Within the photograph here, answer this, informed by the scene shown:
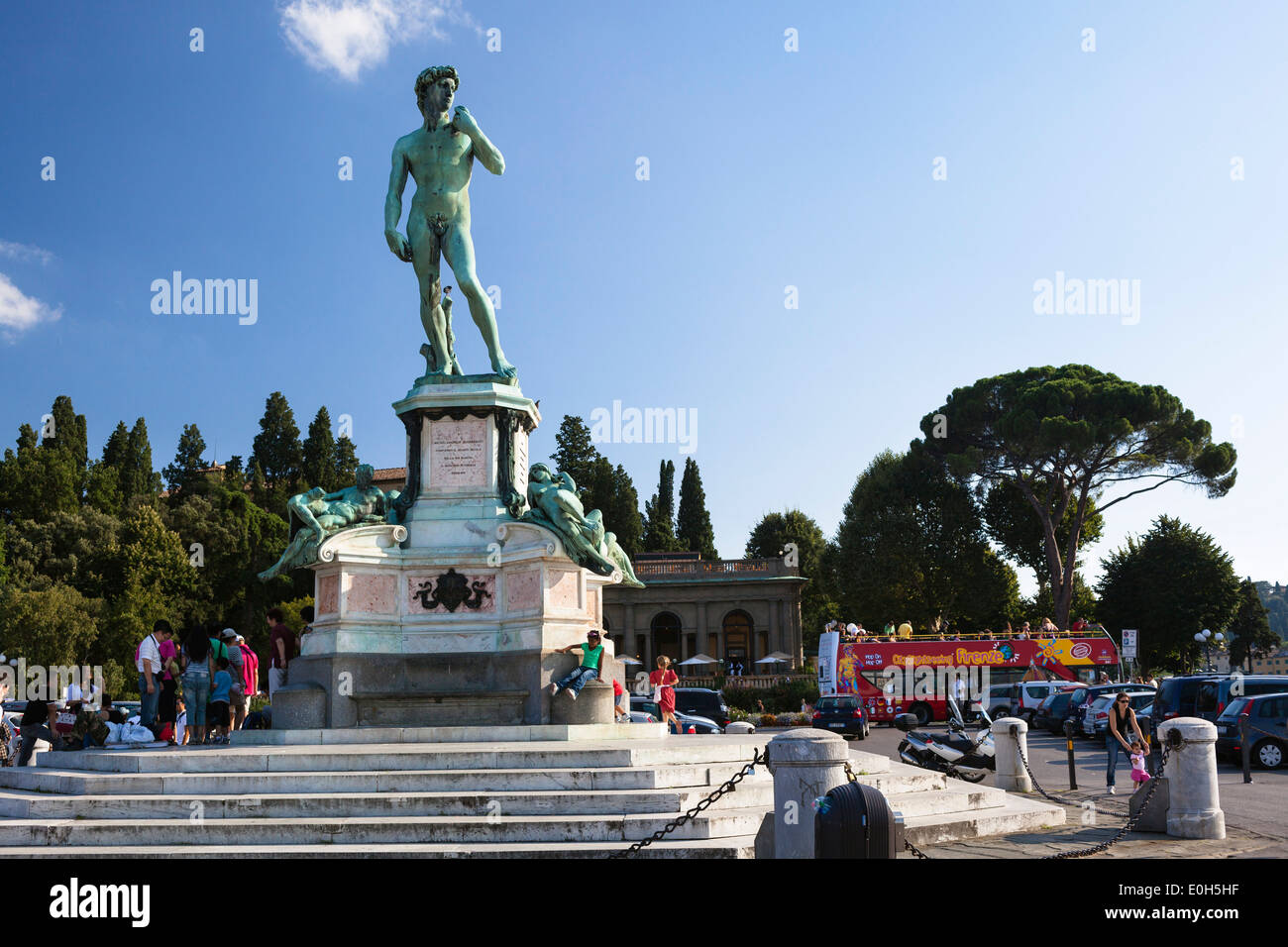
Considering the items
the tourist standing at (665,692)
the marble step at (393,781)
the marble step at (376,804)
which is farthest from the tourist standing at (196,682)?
the tourist standing at (665,692)

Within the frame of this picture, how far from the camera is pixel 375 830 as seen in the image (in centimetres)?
760

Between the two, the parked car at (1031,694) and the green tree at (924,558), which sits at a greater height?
the green tree at (924,558)

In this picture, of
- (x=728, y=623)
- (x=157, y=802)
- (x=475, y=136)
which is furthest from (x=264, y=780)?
Answer: (x=728, y=623)

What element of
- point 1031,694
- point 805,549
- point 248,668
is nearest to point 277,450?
point 805,549

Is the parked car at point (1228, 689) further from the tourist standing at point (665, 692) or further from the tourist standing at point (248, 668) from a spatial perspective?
the tourist standing at point (248, 668)

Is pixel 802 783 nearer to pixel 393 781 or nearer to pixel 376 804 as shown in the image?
pixel 376 804

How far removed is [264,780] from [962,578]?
45898 millimetres

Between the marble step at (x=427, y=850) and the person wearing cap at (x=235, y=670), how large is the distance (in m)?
5.08

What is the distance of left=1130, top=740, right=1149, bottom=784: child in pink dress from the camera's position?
12.7 m

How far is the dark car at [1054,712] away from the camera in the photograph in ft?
90.7

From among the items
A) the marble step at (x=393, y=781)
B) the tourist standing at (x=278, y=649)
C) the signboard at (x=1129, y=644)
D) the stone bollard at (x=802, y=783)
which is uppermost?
the tourist standing at (x=278, y=649)

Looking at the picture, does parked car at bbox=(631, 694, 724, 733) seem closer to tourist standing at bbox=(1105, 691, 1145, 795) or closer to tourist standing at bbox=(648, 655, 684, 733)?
tourist standing at bbox=(648, 655, 684, 733)
